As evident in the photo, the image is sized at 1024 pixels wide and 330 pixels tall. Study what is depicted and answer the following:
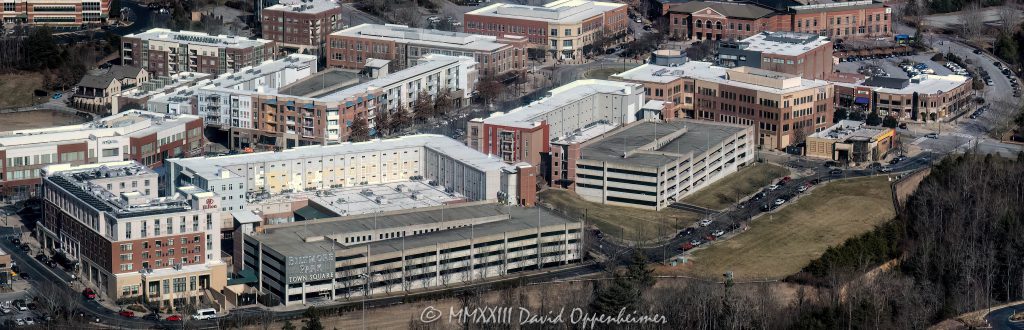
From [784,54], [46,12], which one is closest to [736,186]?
[784,54]

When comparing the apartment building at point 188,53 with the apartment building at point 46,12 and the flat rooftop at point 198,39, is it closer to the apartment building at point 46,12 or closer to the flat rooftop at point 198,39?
the flat rooftop at point 198,39

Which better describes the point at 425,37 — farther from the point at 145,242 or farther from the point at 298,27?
the point at 145,242

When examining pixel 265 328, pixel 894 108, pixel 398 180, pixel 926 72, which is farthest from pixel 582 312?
pixel 926 72

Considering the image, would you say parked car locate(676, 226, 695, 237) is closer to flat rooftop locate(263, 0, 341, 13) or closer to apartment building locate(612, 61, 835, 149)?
apartment building locate(612, 61, 835, 149)

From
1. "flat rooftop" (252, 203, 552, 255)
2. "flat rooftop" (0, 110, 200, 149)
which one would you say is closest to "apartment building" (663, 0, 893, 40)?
"flat rooftop" (0, 110, 200, 149)

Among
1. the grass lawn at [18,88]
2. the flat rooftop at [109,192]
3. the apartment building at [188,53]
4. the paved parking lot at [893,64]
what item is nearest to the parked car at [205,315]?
the flat rooftop at [109,192]

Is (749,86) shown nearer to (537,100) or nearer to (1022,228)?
(537,100)
